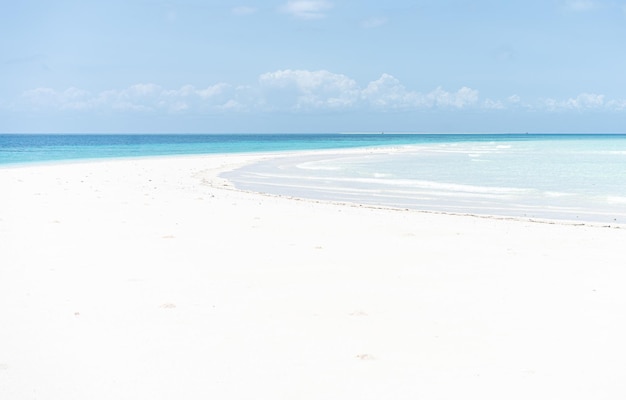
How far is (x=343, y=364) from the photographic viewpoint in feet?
17.0

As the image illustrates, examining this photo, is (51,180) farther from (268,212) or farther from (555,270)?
(555,270)

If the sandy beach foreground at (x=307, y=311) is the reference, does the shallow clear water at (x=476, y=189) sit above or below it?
above

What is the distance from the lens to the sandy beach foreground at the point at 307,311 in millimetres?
4867

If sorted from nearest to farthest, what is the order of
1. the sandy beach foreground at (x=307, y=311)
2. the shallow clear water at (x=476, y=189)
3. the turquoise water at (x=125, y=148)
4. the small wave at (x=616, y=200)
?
the sandy beach foreground at (x=307, y=311), the shallow clear water at (x=476, y=189), the small wave at (x=616, y=200), the turquoise water at (x=125, y=148)

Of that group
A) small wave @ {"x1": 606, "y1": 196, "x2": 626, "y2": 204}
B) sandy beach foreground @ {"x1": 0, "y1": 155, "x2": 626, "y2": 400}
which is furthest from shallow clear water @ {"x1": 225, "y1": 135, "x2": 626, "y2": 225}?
sandy beach foreground @ {"x1": 0, "y1": 155, "x2": 626, "y2": 400}

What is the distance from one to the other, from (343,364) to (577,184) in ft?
65.4

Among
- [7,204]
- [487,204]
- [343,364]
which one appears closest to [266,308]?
[343,364]

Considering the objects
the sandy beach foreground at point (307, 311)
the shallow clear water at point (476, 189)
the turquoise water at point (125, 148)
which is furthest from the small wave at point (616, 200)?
the turquoise water at point (125, 148)

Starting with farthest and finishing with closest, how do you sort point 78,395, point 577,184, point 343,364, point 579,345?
point 577,184 < point 579,345 < point 343,364 < point 78,395

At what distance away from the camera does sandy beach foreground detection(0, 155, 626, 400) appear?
16.0 ft

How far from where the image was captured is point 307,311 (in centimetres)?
661

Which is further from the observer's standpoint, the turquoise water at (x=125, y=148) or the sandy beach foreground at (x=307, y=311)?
the turquoise water at (x=125, y=148)

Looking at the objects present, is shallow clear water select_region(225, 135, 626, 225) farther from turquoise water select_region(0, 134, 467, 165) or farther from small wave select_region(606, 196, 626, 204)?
turquoise water select_region(0, 134, 467, 165)

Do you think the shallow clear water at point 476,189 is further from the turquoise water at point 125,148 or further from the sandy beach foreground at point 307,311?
the turquoise water at point 125,148
